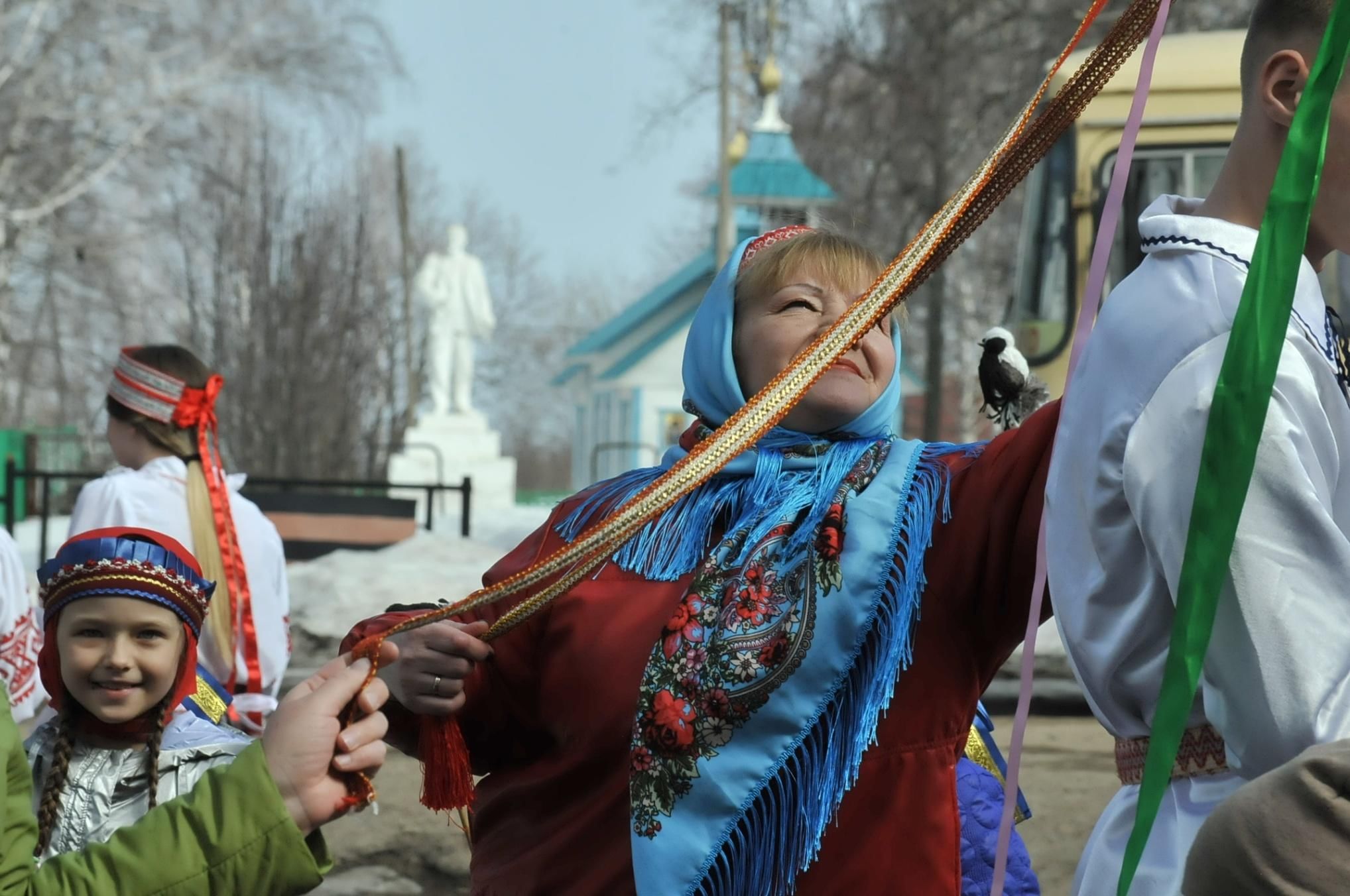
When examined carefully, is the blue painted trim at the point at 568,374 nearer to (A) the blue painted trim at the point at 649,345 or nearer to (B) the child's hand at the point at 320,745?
(A) the blue painted trim at the point at 649,345

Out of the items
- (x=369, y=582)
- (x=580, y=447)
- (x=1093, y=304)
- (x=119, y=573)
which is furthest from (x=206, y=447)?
(x=580, y=447)

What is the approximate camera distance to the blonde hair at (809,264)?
2408 mm

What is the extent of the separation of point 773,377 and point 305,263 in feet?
54.3

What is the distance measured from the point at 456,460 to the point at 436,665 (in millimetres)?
20078

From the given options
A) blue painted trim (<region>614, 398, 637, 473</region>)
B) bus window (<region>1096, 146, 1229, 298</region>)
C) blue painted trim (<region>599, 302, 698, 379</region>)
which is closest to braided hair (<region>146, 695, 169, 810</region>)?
bus window (<region>1096, 146, 1229, 298</region>)

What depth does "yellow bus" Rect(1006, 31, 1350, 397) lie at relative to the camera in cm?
886

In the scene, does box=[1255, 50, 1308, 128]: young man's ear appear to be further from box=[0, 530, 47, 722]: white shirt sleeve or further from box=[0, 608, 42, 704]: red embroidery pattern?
box=[0, 608, 42, 704]: red embroidery pattern

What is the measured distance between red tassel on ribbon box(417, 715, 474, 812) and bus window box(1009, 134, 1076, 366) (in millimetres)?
7833

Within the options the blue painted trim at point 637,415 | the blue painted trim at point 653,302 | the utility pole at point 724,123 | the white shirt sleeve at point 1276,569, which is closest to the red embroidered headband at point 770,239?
the white shirt sleeve at point 1276,569

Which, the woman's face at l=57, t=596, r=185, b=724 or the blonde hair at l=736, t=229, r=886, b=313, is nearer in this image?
the blonde hair at l=736, t=229, r=886, b=313

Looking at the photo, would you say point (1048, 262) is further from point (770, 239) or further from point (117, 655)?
point (117, 655)

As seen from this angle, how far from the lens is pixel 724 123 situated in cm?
2058

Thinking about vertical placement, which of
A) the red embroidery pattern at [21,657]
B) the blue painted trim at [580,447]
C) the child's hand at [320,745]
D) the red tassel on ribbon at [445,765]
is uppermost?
the child's hand at [320,745]

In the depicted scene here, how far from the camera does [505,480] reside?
22453 mm
